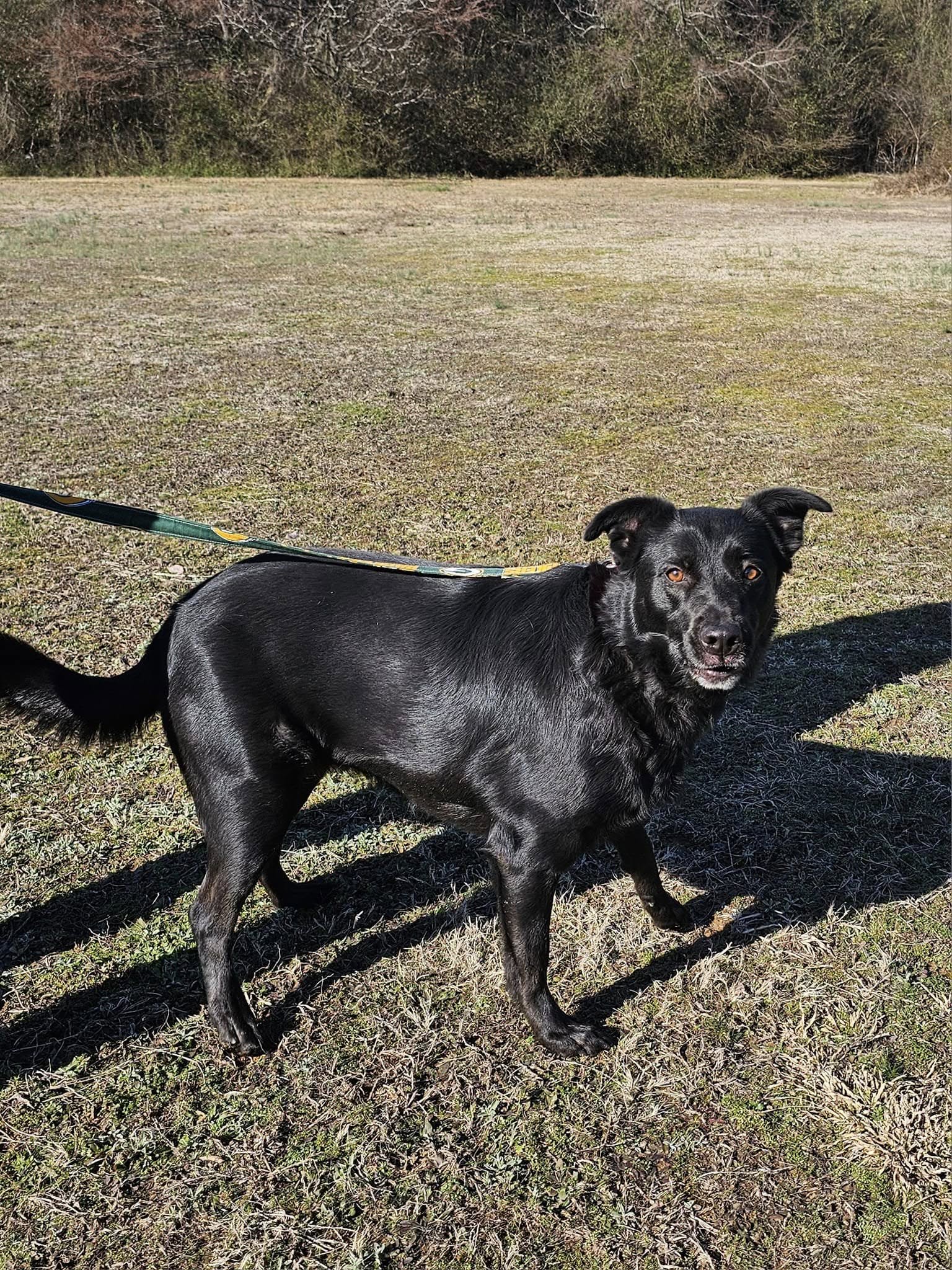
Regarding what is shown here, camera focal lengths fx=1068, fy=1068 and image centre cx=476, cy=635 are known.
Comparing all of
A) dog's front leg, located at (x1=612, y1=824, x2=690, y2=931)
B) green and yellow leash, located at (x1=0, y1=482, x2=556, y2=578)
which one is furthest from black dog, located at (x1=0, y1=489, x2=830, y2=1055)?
dog's front leg, located at (x1=612, y1=824, x2=690, y2=931)

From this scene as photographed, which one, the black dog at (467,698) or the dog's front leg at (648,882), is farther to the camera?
the dog's front leg at (648,882)

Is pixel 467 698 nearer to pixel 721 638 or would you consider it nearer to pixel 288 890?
pixel 721 638

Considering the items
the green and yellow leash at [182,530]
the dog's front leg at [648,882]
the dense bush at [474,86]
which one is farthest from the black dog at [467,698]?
the dense bush at [474,86]

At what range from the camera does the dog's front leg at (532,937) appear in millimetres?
2807

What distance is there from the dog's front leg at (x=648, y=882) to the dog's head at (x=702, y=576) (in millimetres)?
665

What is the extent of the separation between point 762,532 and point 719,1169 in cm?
162

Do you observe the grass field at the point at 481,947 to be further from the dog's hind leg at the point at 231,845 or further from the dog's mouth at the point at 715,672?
the dog's mouth at the point at 715,672


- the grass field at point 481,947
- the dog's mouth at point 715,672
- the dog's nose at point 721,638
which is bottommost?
the grass field at point 481,947

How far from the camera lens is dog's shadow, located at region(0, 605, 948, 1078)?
306 centimetres

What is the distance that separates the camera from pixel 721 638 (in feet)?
8.79

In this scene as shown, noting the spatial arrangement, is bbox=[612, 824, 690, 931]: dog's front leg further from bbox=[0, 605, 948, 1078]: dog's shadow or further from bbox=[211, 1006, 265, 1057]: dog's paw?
bbox=[211, 1006, 265, 1057]: dog's paw

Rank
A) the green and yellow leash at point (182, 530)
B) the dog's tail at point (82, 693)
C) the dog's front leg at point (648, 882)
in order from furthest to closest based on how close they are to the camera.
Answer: the dog's front leg at point (648, 882) → the green and yellow leash at point (182, 530) → the dog's tail at point (82, 693)

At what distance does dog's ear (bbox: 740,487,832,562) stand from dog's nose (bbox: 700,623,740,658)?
1.30 ft

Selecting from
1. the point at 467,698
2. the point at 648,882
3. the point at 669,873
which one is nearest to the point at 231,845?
the point at 467,698
